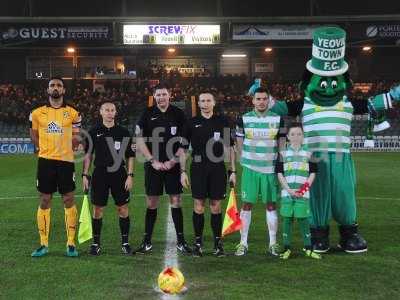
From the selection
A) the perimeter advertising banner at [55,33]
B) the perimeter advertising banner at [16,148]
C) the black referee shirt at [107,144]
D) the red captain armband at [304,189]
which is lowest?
the perimeter advertising banner at [16,148]

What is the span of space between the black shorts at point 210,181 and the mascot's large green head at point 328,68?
149cm

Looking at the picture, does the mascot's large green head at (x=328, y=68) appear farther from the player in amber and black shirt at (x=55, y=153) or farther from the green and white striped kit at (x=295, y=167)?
the player in amber and black shirt at (x=55, y=153)

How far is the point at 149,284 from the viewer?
18.3 ft

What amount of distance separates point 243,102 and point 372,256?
75.2ft

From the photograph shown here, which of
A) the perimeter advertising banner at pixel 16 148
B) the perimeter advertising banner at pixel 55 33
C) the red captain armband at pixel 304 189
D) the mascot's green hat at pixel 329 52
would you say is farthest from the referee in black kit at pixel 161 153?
the perimeter advertising banner at pixel 55 33

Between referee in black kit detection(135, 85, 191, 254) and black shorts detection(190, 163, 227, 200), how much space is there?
28cm

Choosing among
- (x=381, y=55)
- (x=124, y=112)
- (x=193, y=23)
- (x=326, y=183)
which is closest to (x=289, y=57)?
(x=381, y=55)

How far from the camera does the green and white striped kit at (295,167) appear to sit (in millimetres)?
6684

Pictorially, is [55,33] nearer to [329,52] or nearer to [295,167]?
[329,52]

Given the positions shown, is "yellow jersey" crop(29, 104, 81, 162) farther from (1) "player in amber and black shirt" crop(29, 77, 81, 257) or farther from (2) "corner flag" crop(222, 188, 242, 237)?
(2) "corner flag" crop(222, 188, 242, 237)

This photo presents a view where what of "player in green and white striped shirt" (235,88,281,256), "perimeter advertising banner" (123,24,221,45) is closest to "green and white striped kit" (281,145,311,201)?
"player in green and white striped shirt" (235,88,281,256)

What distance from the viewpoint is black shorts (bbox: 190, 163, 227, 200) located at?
6711 millimetres

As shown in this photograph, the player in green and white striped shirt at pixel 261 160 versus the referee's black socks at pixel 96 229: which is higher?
the player in green and white striped shirt at pixel 261 160

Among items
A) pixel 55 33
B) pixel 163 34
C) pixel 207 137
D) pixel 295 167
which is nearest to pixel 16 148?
pixel 55 33
